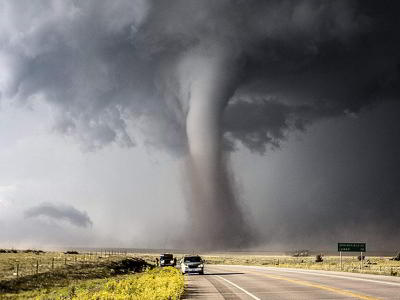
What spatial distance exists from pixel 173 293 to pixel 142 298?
7.99ft

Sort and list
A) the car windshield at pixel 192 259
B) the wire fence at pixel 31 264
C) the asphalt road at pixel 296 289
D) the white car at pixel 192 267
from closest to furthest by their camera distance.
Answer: the asphalt road at pixel 296 289 < the wire fence at pixel 31 264 < the white car at pixel 192 267 < the car windshield at pixel 192 259

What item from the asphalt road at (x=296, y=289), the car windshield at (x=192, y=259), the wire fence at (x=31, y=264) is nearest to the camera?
the asphalt road at (x=296, y=289)

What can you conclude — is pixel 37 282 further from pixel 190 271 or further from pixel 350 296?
pixel 350 296

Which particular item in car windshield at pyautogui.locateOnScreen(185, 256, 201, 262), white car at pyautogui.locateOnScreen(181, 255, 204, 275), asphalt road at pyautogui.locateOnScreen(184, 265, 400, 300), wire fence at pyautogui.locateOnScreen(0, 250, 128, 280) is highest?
asphalt road at pyautogui.locateOnScreen(184, 265, 400, 300)

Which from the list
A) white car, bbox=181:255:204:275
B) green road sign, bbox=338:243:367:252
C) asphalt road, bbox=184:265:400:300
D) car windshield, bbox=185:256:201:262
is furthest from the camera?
green road sign, bbox=338:243:367:252

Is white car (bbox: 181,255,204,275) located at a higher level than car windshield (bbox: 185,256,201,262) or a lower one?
lower

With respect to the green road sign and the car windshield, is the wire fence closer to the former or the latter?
the car windshield

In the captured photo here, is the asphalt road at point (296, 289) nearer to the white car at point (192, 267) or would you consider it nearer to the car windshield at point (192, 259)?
the white car at point (192, 267)

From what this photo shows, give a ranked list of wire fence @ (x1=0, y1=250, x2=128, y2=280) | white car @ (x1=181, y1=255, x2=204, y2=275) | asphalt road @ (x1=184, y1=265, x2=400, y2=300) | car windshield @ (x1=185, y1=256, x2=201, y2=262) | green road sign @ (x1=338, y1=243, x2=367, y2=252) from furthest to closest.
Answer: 1. green road sign @ (x1=338, y1=243, x2=367, y2=252)
2. car windshield @ (x1=185, y1=256, x2=201, y2=262)
3. white car @ (x1=181, y1=255, x2=204, y2=275)
4. wire fence @ (x1=0, y1=250, x2=128, y2=280)
5. asphalt road @ (x1=184, y1=265, x2=400, y2=300)

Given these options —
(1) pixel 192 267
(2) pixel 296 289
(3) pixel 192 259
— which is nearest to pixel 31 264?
(3) pixel 192 259

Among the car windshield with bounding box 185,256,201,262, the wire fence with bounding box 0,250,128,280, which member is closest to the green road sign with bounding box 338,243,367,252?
the car windshield with bounding box 185,256,201,262

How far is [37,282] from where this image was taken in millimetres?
37281

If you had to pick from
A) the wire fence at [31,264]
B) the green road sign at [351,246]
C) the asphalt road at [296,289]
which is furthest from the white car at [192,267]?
the green road sign at [351,246]

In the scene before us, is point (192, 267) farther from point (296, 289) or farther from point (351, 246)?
point (351, 246)
